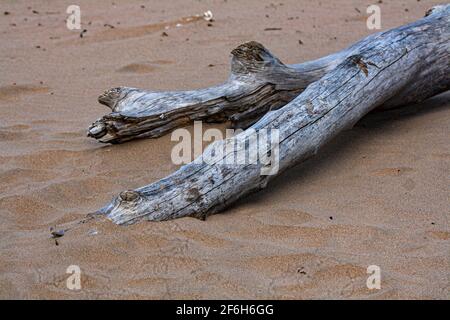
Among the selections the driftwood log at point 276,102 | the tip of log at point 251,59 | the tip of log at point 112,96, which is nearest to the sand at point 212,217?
the driftwood log at point 276,102

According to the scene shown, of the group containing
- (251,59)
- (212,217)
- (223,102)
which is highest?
(251,59)

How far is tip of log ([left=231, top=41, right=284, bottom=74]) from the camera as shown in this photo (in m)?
4.37

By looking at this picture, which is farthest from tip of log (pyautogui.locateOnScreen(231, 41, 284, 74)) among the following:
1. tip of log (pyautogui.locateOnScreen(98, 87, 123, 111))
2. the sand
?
tip of log (pyautogui.locateOnScreen(98, 87, 123, 111))

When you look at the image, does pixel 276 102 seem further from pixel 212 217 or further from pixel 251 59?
pixel 212 217

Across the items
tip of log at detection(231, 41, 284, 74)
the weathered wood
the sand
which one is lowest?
the sand

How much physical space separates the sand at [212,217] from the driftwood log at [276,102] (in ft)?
0.34

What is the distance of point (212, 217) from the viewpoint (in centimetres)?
353

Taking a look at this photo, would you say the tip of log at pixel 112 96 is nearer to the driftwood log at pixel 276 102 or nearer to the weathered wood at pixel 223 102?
the driftwood log at pixel 276 102

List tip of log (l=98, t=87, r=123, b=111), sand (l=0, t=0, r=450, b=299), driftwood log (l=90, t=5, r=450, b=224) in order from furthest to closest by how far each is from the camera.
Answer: tip of log (l=98, t=87, r=123, b=111) → driftwood log (l=90, t=5, r=450, b=224) → sand (l=0, t=0, r=450, b=299)

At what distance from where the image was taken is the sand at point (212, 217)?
9.72 ft

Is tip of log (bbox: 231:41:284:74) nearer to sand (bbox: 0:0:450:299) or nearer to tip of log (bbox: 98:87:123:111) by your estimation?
sand (bbox: 0:0:450:299)

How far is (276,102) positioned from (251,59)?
324mm

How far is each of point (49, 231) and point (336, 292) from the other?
1.37 meters

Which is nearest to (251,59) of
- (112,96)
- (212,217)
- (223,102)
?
(223,102)
